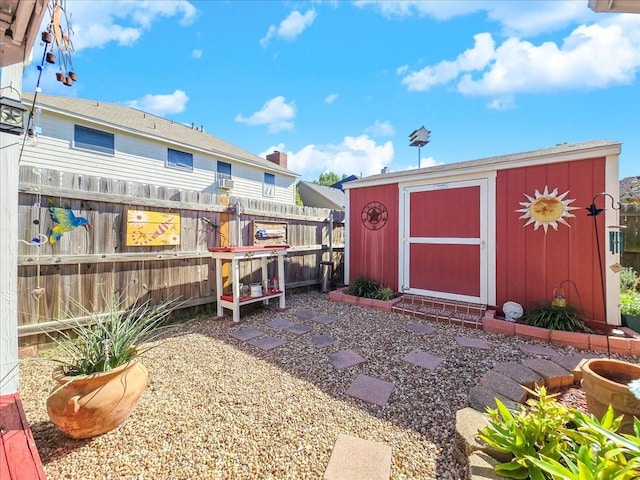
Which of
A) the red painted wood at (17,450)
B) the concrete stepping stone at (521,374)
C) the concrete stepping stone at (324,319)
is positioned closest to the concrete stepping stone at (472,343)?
the concrete stepping stone at (521,374)

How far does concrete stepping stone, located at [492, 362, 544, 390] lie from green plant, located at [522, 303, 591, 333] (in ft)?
4.71

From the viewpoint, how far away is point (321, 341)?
3371 mm

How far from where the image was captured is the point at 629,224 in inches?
232

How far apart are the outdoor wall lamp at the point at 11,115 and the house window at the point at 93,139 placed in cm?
790

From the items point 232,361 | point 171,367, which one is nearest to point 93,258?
point 171,367

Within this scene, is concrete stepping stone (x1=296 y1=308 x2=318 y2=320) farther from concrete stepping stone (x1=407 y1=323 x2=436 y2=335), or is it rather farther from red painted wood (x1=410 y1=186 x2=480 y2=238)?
red painted wood (x1=410 y1=186 x2=480 y2=238)

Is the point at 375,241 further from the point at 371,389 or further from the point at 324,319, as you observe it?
the point at 371,389

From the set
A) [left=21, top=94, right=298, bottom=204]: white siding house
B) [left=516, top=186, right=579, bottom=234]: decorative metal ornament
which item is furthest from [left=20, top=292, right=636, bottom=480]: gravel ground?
[left=21, top=94, right=298, bottom=204]: white siding house

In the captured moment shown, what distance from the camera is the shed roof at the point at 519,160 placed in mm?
3475

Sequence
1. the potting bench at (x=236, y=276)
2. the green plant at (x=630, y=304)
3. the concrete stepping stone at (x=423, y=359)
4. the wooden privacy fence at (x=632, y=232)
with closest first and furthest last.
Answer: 1. the concrete stepping stone at (x=423, y=359)
2. the green plant at (x=630, y=304)
3. the potting bench at (x=236, y=276)
4. the wooden privacy fence at (x=632, y=232)

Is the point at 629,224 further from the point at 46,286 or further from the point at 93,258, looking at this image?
the point at 46,286

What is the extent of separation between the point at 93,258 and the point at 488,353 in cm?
492

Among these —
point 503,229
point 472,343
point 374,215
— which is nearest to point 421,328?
point 472,343

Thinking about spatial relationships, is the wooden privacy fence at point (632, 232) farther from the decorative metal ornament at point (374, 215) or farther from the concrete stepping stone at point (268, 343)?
the concrete stepping stone at point (268, 343)
